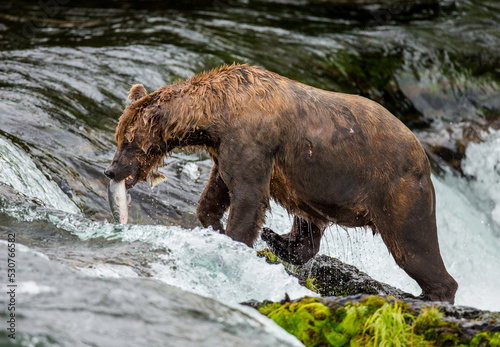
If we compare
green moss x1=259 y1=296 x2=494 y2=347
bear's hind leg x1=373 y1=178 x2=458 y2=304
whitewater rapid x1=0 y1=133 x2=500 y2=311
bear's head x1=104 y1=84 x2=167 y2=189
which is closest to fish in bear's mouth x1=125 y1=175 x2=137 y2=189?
bear's head x1=104 y1=84 x2=167 y2=189

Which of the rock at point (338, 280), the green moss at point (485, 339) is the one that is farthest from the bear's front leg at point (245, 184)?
the green moss at point (485, 339)

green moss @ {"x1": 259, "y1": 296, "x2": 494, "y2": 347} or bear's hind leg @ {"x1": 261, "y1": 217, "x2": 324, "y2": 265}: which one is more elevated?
green moss @ {"x1": 259, "y1": 296, "x2": 494, "y2": 347}

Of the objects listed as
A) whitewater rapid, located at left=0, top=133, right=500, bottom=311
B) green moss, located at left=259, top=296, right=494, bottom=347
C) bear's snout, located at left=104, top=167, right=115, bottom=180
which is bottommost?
whitewater rapid, located at left=0, top=133, right=500, bottom=311

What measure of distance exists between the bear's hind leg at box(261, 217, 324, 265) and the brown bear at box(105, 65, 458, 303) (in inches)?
28.9

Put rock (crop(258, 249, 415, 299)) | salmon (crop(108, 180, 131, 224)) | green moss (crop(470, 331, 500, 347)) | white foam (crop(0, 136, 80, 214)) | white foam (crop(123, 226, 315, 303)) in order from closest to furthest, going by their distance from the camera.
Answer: green moss (crop(470, 331, 500, 347)), white foam (crop(123, 226, 315, 303)), salmon (crop(108, 180, 131, 224)), rock (crop(258, 249, 415, 299)), white foam (crop(0, 136, 80, 214))

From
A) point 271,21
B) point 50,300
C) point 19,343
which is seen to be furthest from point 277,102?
point 271,21

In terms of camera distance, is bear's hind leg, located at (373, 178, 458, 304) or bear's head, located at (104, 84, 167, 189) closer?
bear's head, located at (104, 84, 167, 189)

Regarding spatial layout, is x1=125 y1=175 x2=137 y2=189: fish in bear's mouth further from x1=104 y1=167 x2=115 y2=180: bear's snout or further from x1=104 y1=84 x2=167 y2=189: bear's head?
x1=104 y1=167 x2=115 y2=180: bear's snout

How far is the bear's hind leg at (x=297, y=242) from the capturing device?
6.77 meters

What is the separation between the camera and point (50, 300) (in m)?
4.22

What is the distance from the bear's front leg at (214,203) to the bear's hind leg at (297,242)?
0.59 metres

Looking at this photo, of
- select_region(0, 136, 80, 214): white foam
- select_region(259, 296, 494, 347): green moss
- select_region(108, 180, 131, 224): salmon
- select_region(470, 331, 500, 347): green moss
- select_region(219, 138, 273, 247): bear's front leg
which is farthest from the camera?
select_region(0, 136, 80, 214): white foam

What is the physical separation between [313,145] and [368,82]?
7617 mm

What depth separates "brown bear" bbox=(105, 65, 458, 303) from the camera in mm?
5695
